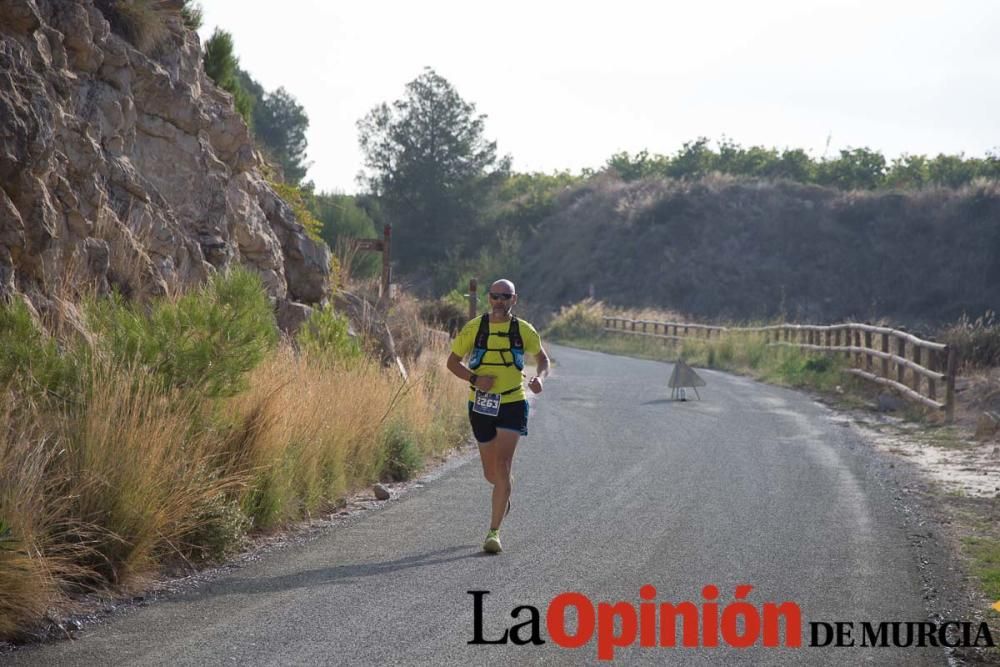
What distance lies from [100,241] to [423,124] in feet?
183

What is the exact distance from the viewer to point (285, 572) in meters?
8.30

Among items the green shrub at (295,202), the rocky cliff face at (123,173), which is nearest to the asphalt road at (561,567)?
the rocky cliff face at (123,173)

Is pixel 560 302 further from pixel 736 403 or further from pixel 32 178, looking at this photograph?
pixel 32 178

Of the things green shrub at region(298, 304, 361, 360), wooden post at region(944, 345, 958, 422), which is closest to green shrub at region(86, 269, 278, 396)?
green shrub at region(298, 304, 361, 360)

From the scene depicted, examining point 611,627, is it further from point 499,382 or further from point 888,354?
point 888,354

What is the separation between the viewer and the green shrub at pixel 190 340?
370 inches

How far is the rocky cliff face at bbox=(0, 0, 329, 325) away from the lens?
37.2 feet

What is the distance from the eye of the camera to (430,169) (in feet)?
221

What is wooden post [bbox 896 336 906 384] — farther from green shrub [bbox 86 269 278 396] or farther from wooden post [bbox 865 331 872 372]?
green shrub [bbox 86 269 278 396]

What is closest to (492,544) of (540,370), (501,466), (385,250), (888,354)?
(501,466)

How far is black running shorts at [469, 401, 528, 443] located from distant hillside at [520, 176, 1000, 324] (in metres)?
52.3

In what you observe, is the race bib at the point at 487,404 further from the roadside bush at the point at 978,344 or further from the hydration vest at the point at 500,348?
the roadside bush at the point at 978,344

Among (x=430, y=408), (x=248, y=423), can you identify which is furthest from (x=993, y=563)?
(x=430, y=408)

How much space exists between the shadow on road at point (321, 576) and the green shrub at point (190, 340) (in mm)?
1894
